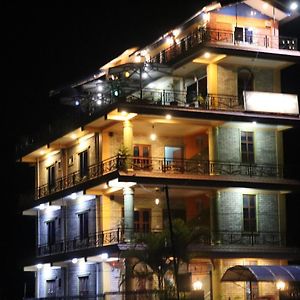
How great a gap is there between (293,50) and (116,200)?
12.8m

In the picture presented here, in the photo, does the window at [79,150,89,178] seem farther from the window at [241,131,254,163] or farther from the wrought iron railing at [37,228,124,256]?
the window at [241,131,254,163]

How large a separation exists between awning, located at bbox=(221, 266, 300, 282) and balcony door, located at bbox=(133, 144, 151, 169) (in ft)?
26.1

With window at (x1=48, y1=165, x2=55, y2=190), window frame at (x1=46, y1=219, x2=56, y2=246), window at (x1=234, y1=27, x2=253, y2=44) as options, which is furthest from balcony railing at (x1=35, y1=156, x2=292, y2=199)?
window frame at (x1=46, y1=219, x2=56, y2=246)

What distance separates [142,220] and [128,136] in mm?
5461

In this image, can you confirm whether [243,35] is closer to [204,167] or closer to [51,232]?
[204,167]

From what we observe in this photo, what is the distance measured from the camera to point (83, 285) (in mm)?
53469

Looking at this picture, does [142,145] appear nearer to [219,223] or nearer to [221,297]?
[219,223]

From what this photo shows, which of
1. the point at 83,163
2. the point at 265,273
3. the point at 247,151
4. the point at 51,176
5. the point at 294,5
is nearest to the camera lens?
the point at 265,273

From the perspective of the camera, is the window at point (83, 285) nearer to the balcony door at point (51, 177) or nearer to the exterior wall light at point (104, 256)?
the exterior wall light at point (104, 256)

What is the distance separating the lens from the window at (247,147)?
4988cm

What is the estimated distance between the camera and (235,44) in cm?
4916

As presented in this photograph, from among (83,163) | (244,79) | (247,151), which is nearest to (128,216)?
(247,151)

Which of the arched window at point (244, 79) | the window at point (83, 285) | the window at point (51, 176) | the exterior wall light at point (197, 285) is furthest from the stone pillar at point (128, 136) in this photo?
the window at point (51, 176)

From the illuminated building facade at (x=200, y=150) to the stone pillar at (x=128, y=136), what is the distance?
0.05 metres
